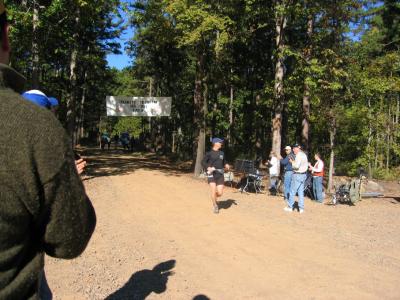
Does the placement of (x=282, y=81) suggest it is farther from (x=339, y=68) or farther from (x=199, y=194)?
(x=199, y=194)

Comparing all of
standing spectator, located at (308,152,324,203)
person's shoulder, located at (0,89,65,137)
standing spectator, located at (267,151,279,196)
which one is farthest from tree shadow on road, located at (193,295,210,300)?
standing spectator, located at (267,151,279,196)

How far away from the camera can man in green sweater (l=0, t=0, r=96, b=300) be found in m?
1.38

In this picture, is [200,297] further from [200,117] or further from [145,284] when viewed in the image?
[200,117]

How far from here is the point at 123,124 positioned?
7669 cm

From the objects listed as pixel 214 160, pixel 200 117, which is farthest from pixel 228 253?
pixel 200 117

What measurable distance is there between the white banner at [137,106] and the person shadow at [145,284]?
16.0 m

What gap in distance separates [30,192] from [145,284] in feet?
17.2

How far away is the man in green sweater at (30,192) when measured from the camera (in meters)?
1.38

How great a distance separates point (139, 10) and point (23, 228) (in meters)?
20.5

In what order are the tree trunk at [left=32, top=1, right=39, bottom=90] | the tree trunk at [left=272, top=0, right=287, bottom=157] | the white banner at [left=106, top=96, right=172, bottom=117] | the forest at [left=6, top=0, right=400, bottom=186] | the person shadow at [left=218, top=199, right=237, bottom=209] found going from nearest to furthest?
the person shadow at [left=218, top=199, right=237, bottom=209] → the tree trunk at [left=32, top=1, right=39, bottom=90] → the forest at [left=6, top=0, right=400, bottom=186] → the tree trunk at [left=272, top=0, right=287, bottom=157] → the white banner at [left=106, top=96, right=172, bottom=117]

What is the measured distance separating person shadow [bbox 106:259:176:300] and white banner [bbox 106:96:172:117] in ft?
52.5

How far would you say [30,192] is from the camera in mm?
1407

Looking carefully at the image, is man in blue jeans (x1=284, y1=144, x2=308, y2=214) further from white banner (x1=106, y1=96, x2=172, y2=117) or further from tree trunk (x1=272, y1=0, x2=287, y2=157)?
white banner (x1=106, y1=96, x2=172, y2=117)

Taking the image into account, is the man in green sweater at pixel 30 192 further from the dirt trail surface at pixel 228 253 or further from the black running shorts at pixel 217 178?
the black running shorts at pixel 217 178
